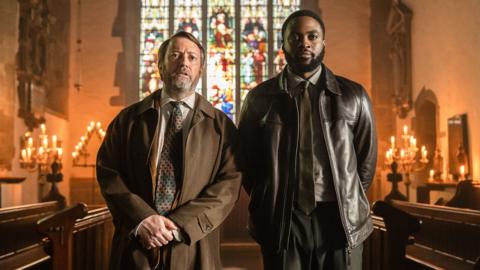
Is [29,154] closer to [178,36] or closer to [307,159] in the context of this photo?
[178,36]

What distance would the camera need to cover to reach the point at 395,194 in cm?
748

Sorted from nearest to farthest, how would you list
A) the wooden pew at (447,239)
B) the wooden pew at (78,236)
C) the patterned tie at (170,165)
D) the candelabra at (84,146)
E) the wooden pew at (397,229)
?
the patterned tie at (170,165) < the wooden pew at (397,229) < the wooden pew at (78,236) < the wooden pew at (447,239) < the candelabra at (84,146)

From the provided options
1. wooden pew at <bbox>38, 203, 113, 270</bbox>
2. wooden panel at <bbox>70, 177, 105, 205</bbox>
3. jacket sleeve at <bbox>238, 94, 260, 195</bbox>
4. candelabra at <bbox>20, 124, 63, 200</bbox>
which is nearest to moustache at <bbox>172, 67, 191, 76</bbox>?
jacket sleeve at <bbox>238, 94, 260, 195</bbox>

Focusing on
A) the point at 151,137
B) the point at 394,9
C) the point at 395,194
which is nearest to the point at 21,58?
the point at 395,194

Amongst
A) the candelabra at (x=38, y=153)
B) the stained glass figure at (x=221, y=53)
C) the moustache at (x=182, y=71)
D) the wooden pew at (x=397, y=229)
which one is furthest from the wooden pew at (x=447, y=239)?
the stained glass figure at (x=221, y=53)

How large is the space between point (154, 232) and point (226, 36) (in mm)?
10429

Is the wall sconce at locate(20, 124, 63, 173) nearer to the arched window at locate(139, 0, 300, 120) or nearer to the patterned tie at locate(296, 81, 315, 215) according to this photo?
the arched window at locate(139, 0, 300, 120)

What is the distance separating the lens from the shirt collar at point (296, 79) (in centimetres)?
217

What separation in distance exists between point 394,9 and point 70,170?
6.88 m

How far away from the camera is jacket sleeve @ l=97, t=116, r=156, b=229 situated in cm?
200

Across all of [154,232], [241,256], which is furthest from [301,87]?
[241,256]

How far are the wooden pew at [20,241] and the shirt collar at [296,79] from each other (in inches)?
95.3

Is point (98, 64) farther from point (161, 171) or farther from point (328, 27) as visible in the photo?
point (161, 171)

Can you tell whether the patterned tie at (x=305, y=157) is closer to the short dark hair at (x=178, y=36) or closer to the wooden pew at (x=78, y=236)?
the short dark hair at (x=178, y=36)
